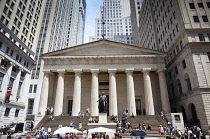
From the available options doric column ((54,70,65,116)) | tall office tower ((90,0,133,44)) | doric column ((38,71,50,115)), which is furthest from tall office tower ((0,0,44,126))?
tall office tower ((90,0,133,44))

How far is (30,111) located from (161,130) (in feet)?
151

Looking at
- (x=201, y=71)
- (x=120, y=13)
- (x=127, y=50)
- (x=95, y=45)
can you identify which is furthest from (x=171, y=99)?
(x=120, y=13)

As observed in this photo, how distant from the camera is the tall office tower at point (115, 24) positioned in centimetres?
9275

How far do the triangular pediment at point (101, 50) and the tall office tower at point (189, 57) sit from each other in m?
6.69

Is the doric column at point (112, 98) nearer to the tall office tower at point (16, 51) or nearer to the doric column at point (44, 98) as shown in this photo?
the doric column at point (44, 98)

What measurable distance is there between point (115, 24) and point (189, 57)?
78300mm

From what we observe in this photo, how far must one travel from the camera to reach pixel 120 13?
10356cm

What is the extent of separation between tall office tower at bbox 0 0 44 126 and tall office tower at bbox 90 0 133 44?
5390cm

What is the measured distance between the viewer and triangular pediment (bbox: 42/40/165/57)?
31156mm

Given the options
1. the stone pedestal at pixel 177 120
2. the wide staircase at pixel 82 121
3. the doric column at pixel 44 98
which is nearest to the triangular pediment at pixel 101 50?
the doric column at pixel 44 98

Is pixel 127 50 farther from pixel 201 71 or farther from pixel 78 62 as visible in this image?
pixel 201 71

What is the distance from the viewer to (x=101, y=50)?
31.7m

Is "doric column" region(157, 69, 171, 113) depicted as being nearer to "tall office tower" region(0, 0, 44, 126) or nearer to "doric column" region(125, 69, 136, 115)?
"doric column" region(125, 69, 136, 115)

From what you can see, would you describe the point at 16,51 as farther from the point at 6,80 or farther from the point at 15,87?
the point at 15,87
